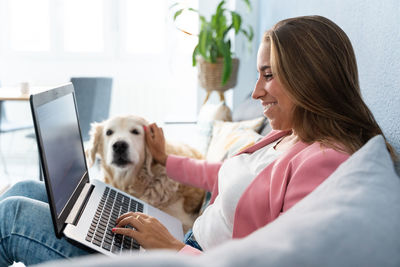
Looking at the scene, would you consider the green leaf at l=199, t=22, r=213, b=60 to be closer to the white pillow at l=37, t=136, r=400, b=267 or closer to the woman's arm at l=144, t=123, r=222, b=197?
the woman's arm at l=144, t=123, r=222, b=197

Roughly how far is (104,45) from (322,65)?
186 inches

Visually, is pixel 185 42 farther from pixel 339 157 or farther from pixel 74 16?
pixel 339 157

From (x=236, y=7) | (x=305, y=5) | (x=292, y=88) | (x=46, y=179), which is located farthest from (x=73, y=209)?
(x=236, y=7)

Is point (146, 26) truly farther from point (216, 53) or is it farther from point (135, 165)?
point (135, 165)

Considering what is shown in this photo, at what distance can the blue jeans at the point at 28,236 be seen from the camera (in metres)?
0.90

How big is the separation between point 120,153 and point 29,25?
4.30 m

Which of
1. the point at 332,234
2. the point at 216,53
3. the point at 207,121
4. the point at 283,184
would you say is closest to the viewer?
the point at 332,234

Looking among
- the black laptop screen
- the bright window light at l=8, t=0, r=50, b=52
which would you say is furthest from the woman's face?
the bright window light at l=8, t=0, r=50, b=52

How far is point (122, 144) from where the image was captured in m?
1.66

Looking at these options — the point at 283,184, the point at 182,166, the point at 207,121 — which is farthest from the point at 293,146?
the point at 207,121

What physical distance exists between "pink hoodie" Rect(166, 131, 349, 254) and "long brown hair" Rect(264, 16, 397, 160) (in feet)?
0.26

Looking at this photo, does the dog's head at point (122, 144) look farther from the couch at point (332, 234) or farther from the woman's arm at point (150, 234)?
the couch at point (332, 234)

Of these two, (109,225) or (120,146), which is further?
(120,146)

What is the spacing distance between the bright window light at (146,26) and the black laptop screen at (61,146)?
4168 mm
